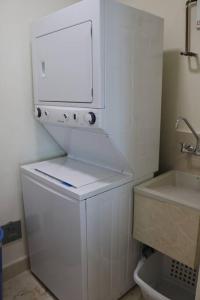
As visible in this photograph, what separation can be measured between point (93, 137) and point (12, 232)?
3.87ft

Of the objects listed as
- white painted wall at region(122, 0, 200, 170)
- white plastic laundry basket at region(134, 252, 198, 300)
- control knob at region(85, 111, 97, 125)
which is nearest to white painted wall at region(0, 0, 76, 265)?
control knob at region(85, 111, 97, 125)

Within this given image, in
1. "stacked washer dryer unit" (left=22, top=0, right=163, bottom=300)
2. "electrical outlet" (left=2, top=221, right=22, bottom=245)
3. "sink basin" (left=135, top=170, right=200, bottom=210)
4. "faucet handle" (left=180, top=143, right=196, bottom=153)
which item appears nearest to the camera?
"stacked washer dryer unit" (left=22, top=0, right=163, bottom=300)

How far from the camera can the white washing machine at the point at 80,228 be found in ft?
5.33

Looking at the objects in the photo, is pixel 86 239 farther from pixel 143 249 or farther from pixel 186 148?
pixel 186 148

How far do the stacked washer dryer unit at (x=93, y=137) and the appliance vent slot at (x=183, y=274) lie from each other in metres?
0.32

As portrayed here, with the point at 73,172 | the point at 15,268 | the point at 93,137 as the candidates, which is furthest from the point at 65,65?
the point at 15,268

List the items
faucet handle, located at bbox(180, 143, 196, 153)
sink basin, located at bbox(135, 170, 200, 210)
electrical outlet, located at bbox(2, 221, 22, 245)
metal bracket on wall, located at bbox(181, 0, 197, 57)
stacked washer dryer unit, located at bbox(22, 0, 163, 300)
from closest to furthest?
stacked washer dryer unit, located at bbox(22, 0, 163, 300), sink basin, located at bbox(135, 170, 200, 210), metal bracket on wall, located at bbox(181, 0, 197, 57), faucet handle, located at bbox(180, 143, 196, 153), electrical outlet, located at bbox(2, 221, 22, 245)

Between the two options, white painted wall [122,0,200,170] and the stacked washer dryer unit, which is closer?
the stacked washer dryer unit

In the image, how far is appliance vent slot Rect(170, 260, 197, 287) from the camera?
1.95 meters

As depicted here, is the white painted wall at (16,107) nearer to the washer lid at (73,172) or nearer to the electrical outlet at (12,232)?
the electrical outlet at (12,232)

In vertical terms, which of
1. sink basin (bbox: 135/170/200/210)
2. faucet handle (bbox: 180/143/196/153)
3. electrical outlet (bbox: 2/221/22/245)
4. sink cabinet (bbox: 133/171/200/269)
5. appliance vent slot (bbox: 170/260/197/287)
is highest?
faucet handle (bbox: 180/143/196/153)

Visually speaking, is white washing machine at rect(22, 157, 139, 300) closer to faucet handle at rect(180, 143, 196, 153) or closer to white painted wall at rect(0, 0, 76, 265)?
white painted wall at rect(0, 0, 76, 265)

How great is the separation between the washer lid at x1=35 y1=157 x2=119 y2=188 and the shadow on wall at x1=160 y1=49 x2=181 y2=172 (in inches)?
25.1

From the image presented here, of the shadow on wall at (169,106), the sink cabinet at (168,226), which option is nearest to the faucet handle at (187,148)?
the shadow on wall at (169,106)
